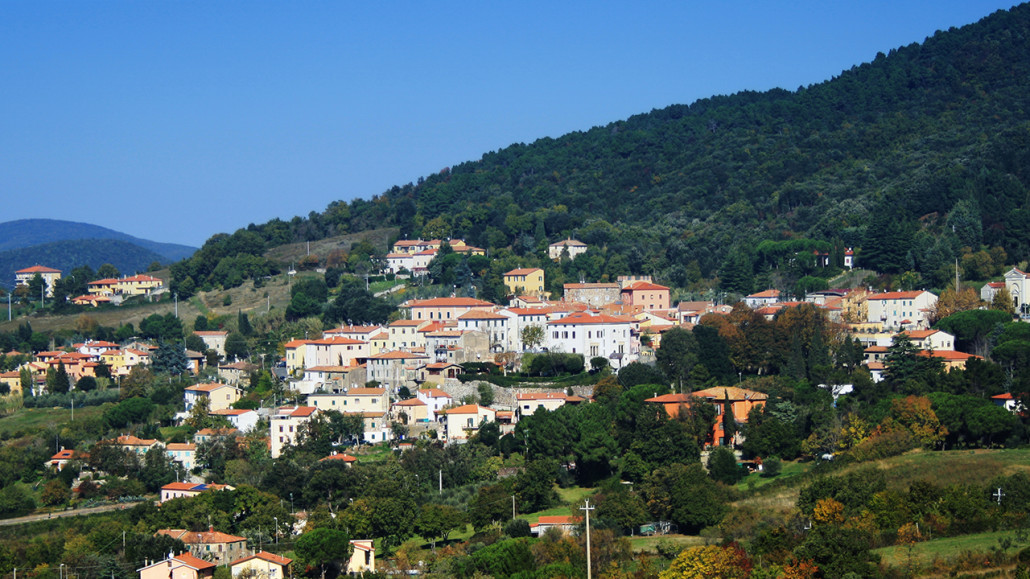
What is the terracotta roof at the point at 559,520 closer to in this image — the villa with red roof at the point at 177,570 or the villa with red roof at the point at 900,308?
the villa with red roof at the point at 177,570

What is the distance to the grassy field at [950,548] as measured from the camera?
3178 cm

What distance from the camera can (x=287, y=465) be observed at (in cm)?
4672

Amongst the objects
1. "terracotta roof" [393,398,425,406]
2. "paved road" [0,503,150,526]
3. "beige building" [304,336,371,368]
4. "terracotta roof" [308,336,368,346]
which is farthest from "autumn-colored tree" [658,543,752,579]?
"terracotta roof" [308,336,368,346]

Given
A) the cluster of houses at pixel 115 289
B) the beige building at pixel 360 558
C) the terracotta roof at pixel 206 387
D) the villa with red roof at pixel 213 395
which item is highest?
the cluster of houses at pixel 115 289

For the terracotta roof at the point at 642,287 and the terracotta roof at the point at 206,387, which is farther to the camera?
the terracotta roof at the point at 642,287

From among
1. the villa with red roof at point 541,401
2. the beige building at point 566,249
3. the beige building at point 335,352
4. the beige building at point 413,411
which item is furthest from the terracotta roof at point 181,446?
the beige building at point 566,249

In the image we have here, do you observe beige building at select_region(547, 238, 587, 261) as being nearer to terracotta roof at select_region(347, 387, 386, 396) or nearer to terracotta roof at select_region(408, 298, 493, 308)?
→ terracotta roof at select_region(408, 298, 493, 308)

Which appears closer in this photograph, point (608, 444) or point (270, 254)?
point (608, 444)

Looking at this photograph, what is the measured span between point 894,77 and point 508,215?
49101mm

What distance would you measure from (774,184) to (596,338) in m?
45.9

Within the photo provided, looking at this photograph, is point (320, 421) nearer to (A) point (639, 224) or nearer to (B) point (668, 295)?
(B) point (668, 295)

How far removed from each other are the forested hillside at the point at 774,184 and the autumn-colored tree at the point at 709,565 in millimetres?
36814

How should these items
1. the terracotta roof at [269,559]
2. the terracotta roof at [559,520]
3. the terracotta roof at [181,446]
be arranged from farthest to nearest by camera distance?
1. the terracotta roof at [181,446]
2. the terracotta roof at [559,520]
3. the terracotta roof at [269,559]

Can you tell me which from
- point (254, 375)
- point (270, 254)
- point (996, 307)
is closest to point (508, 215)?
point (270, 254)
